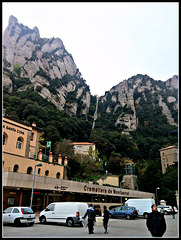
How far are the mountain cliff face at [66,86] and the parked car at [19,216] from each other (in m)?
75.3

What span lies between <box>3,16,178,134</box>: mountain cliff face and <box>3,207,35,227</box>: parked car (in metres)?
75.3

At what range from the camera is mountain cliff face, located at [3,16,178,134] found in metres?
100

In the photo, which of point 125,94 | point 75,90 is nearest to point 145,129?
point 125,94

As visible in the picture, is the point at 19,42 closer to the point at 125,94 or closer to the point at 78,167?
the point at 125,94

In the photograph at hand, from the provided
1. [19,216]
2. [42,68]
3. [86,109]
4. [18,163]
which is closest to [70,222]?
[19,216]

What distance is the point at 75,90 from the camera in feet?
405

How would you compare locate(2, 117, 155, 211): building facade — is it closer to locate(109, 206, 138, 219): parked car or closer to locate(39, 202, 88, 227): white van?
locate(39, 202, 88, 227): white van

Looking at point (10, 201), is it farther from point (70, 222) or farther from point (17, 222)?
point (70, 222)

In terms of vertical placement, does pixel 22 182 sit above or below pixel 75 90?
below

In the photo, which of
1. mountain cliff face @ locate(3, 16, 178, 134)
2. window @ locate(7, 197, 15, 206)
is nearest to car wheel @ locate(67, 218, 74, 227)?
window @ locate(7, 197, 15, 206)

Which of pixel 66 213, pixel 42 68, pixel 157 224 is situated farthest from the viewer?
pixel 42 68

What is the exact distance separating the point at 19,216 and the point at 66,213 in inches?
129

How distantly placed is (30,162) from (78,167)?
14629mm

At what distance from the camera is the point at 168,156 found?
240 ft
